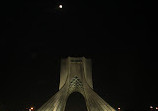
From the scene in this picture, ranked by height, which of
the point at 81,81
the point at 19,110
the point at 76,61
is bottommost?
the point at 19,110

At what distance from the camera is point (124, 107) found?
32625mm

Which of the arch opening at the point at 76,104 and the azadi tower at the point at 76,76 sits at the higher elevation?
the azadi tower at the point at 76,76

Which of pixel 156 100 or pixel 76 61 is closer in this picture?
pixel 76 61

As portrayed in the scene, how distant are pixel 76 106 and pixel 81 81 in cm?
1467

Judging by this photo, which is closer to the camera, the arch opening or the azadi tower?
the azadi tower

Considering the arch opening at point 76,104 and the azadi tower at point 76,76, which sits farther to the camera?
the arch opening at point 76,104

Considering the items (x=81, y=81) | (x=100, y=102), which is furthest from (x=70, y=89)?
(x=100, y=102)

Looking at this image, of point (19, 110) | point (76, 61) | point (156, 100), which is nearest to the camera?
point (76, 61)

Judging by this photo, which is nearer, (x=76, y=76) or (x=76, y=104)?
(x=76, y=76)

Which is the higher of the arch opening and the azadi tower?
the azadi tower

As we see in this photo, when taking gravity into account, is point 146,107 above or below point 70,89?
below

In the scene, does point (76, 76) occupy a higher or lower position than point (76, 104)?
higher

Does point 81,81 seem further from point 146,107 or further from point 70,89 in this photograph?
point 146,107

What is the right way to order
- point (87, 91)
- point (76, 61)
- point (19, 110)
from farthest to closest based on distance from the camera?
point (19, 110) → point (76, 61) → point (87, 91)
